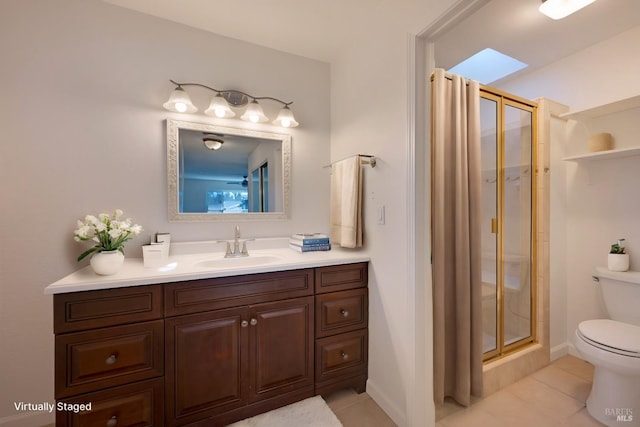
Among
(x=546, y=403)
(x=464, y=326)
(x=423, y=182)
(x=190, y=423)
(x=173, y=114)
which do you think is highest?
(x=173, y=114)

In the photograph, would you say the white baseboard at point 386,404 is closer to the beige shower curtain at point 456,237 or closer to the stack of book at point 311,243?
the beige shower curtain at point 456,237

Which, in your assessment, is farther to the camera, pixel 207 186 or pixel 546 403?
pixel 207 186

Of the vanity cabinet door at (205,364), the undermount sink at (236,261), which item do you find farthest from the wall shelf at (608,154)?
the vanity cabinet door at (205,364)

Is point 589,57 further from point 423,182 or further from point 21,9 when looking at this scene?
point 21,9

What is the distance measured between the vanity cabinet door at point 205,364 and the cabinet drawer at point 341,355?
1.53ft

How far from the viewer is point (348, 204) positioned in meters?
1.82

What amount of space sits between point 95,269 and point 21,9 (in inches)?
61.3

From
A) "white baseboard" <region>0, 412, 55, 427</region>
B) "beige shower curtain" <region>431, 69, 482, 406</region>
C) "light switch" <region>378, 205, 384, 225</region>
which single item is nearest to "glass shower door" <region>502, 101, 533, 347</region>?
"beige shower curtain" <region>431, 69, 482, 406</region>

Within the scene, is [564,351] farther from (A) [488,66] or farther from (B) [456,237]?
(A) [488,66]

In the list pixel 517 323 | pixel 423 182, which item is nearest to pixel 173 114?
pixel 423 182

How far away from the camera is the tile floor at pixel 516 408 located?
147 centimetres

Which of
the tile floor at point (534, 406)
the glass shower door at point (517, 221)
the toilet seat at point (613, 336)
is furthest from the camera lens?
the glass shower door at point (517, 221)

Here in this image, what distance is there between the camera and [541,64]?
2.23 m

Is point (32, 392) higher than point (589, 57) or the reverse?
the reverse
